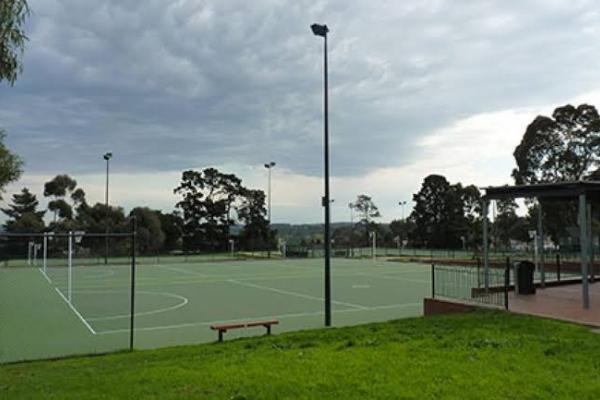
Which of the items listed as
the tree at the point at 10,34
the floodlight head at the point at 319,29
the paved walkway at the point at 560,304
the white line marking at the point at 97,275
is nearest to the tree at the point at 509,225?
the white line marking at the point at 97,275

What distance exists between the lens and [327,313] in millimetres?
13203

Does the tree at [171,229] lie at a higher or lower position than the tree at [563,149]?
lower

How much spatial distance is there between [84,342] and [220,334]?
3241 millimetres

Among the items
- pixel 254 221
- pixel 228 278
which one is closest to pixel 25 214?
pixel 254 221

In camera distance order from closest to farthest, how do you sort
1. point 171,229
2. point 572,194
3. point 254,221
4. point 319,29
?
point 572,194 → point 319,29 → point 171,229 → point 254,221

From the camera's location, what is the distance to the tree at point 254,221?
6694 cm

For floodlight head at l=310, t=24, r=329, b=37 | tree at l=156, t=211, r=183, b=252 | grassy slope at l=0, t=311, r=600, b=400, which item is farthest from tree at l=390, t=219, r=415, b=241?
grassy slope at l=0, t=311, r=600, b=400

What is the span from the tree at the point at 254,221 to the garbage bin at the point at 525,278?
2015 inches

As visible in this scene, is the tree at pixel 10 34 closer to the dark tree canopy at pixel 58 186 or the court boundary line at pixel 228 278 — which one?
the court boundary line at pixel 228 278

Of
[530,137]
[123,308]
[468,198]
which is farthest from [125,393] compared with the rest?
[468,198]

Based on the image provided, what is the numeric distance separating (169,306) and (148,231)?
134 ft

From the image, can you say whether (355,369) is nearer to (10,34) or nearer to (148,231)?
(10,34)

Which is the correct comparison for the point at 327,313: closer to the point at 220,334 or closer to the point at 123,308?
the point at 220,334

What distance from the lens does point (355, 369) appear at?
21.7 feet
